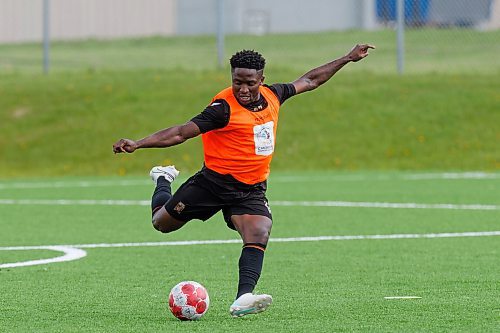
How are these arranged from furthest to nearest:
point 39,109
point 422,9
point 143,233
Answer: point 422,9 → point 39,109 → point 143,233

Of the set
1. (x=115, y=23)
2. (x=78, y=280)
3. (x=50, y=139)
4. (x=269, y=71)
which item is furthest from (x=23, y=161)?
(x=78, y=280)

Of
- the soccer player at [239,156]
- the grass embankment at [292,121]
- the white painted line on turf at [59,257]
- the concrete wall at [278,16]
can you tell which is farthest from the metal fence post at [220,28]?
the soccer player at [239,156]

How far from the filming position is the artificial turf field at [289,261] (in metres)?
7.60

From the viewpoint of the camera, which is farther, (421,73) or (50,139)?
(421,73)

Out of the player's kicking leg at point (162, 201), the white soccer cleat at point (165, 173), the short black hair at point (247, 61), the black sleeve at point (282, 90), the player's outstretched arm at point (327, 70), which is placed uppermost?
the short black hair at point (247, 61)

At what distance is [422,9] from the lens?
2625 cm

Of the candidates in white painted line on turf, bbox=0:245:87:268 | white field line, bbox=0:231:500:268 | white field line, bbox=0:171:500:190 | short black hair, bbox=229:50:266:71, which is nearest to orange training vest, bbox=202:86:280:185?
short black hair, bbox=229:50:266:71

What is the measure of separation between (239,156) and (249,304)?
4.00 ft

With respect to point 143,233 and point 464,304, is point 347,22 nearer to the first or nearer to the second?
point 143,233

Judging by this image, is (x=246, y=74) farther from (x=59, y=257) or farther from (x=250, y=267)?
(x=59, y=257)

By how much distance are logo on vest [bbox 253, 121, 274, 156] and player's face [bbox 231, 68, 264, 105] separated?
0.73 ft

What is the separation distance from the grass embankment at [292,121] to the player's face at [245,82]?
1374 cm

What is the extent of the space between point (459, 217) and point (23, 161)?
10.7 meters

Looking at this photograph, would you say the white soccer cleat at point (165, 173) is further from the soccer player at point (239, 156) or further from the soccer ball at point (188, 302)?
Answer: the soccer ball at point (188, 302)
